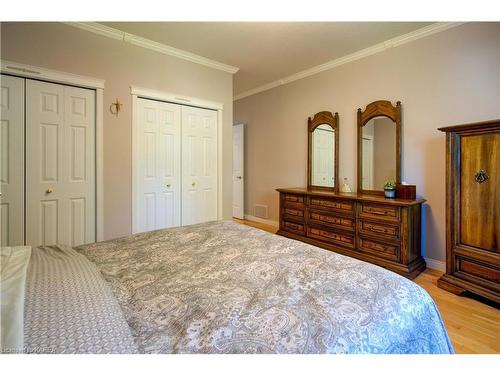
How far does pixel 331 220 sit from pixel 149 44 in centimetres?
313

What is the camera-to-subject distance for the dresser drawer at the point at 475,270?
6.72 feet

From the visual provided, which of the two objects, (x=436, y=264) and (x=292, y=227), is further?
(x=292, y=227)

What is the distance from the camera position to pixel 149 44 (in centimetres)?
312

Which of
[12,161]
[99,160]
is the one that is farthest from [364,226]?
[12,161]

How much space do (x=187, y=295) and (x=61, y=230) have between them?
2.43 m

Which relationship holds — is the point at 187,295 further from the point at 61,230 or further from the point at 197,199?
the point at 197,199

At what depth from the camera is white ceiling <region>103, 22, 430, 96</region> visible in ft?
9.07

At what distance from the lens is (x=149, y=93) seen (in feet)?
10.4

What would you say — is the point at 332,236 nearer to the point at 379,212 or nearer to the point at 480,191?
the point at 379,212

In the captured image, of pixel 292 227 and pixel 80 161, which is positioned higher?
pixel 80 161

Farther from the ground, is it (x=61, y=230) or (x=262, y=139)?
(x=262, y=139)

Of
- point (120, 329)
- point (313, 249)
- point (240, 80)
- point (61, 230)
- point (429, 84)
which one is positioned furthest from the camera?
point (240, 80)
